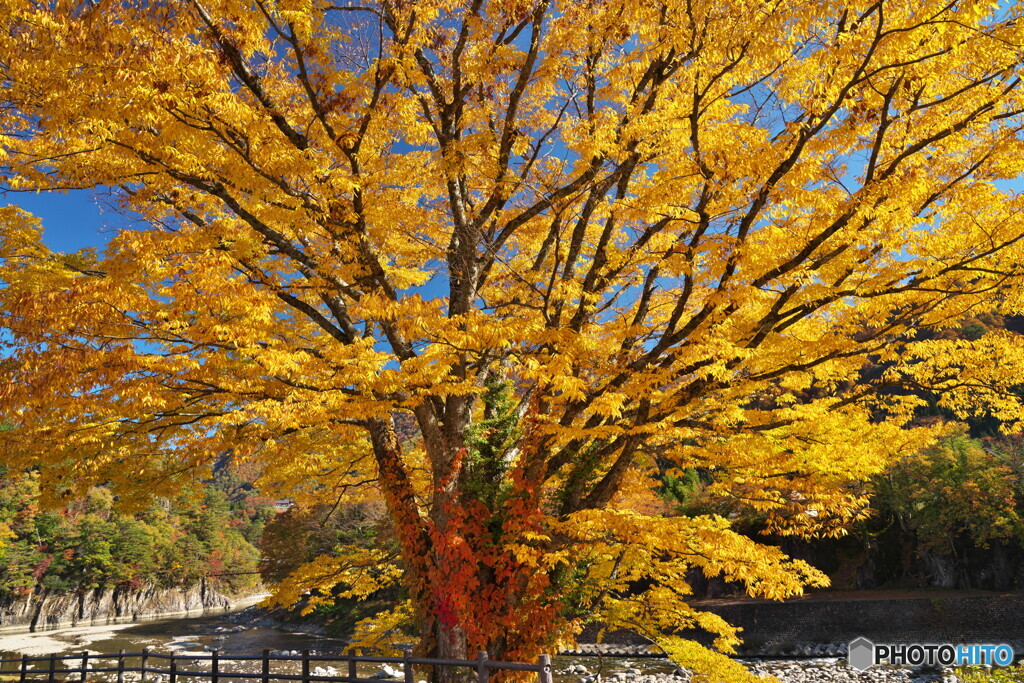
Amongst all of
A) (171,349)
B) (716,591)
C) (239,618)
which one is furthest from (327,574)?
(239,618)

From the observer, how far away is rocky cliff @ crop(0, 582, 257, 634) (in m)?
38.5

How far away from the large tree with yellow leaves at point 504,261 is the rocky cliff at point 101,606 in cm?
4221

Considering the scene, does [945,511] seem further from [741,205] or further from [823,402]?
[741,205]

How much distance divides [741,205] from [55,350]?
7.45 m

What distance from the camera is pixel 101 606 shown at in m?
44.2

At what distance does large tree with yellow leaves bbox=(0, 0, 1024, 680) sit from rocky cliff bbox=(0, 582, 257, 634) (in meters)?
42.2

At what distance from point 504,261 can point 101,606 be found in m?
52.0

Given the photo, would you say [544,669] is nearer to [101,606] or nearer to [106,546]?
[106,546]

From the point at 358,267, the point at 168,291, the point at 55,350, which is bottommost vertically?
the point at 55,350

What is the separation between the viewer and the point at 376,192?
8312 mm

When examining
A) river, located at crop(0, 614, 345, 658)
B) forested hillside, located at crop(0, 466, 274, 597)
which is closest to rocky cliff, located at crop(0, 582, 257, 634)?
forested hillside, located at crop(0, 466, 274, 597)

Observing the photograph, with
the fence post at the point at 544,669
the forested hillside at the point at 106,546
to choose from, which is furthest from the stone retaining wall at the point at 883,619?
the forested hillside at the point at 106,546

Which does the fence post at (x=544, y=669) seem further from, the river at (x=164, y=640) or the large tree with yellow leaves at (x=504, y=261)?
the river at (x=164, y=640)

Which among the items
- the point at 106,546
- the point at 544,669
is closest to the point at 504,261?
the point at 544,669
